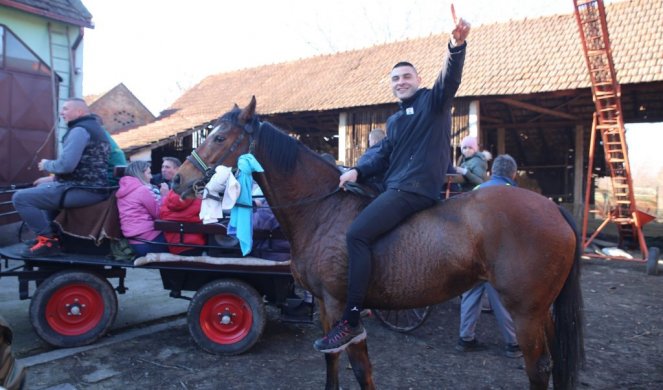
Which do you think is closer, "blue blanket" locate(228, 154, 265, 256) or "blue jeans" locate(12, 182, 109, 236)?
"blue blanket" locate(228, 154, 265, 256)

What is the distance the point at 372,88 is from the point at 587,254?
711cm

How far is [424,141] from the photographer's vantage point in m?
3.13

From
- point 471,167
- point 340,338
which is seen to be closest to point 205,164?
point 340,338

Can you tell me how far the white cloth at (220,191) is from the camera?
125 inches

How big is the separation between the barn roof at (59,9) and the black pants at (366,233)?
900 cm

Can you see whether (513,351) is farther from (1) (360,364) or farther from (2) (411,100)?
(2) (411,100)

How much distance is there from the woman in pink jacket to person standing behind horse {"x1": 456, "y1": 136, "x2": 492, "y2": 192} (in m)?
3.81

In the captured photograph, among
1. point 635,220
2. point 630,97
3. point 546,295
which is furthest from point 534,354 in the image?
point 630,97

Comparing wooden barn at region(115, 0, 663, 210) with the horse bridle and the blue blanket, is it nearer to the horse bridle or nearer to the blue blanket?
the blue blanket

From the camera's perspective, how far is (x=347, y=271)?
309cm

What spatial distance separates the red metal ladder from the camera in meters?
9.44

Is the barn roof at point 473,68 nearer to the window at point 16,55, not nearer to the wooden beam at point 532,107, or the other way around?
A: the wooden beam at point 532,107

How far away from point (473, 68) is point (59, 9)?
994cm

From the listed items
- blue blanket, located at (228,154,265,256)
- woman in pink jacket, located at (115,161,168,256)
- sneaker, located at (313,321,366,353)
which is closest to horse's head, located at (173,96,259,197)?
blue blanket, located at (228,154,265,256)
